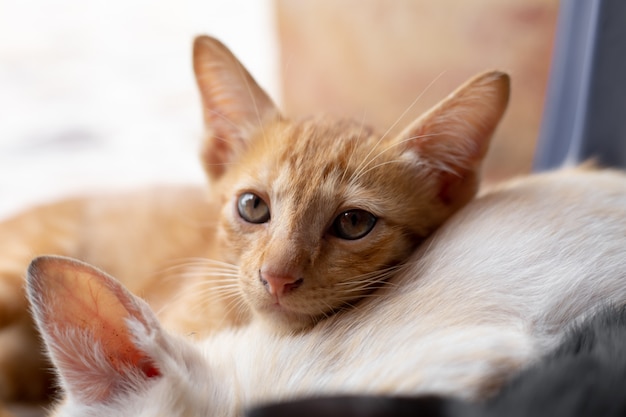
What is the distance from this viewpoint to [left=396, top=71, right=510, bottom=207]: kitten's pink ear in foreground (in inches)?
57.2

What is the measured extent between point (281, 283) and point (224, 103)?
670 mm

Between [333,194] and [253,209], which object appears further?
[253,209]

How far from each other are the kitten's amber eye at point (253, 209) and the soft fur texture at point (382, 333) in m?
0.32

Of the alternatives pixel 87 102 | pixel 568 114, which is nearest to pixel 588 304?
pixel 568 114

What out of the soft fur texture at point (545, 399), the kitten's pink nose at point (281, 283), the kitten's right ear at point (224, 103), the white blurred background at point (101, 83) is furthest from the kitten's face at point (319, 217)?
the white blurred background at point (101, 83)

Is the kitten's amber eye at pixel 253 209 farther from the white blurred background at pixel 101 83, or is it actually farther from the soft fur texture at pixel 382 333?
the white blurred background at pixel 101 83

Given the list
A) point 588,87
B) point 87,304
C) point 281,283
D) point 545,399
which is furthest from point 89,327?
point 588,87

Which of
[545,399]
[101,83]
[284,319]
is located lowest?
[284,319]

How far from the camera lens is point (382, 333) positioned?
1.13m

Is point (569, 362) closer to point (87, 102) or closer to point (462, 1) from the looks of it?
point (462, 1)

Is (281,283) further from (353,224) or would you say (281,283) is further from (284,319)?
(353,224)

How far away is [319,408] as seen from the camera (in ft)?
2.54

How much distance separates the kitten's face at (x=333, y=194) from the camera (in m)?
1.33

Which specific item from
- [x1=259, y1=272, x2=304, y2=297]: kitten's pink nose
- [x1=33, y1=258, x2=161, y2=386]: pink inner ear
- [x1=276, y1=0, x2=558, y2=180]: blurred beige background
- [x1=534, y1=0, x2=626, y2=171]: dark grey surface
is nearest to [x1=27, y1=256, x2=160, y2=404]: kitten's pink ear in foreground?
[x1=33, y1=258, x2=161, y2=386]: pink inner ear
